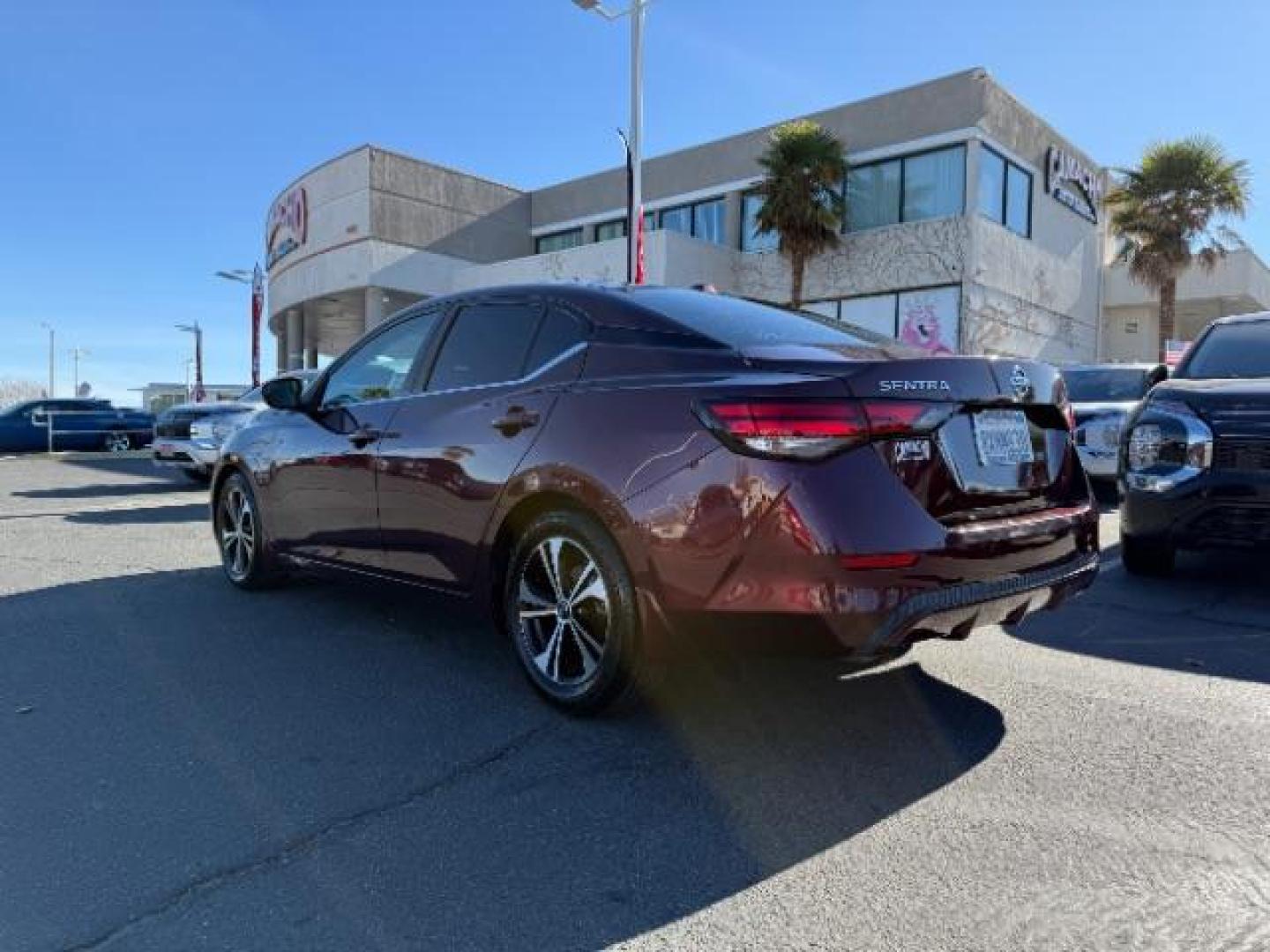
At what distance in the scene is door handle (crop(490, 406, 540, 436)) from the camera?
3420 millimetres

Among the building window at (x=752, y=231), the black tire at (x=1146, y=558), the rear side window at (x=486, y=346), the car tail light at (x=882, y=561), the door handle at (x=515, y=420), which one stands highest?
the building window at (x=752, y=231)

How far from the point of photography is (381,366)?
4.51 metres

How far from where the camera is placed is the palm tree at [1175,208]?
22.8m

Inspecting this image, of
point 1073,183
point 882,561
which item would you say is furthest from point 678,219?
point 882,561

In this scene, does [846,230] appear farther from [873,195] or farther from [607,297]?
[607,297]

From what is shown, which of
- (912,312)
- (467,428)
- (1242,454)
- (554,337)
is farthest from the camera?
(912,312)

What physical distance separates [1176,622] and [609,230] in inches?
1042

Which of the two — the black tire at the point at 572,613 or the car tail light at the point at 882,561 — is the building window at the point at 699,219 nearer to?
the black tire at the point at 572,613

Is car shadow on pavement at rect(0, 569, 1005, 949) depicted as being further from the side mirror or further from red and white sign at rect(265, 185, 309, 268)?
red and white sign at rect(265, 185, 309, 268)

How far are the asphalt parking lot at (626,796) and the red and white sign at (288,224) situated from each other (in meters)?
30.0

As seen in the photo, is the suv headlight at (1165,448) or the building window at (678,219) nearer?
the suv headlight at (1165,448)

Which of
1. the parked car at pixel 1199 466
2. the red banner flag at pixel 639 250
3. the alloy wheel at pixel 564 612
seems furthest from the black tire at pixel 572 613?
the red banner flag at pixel 639 250

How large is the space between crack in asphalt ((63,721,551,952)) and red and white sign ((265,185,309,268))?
104 feet

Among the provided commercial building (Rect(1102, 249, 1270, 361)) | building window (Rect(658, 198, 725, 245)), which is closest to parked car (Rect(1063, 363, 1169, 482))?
building window (Rect(658, 198, 725, 245))
